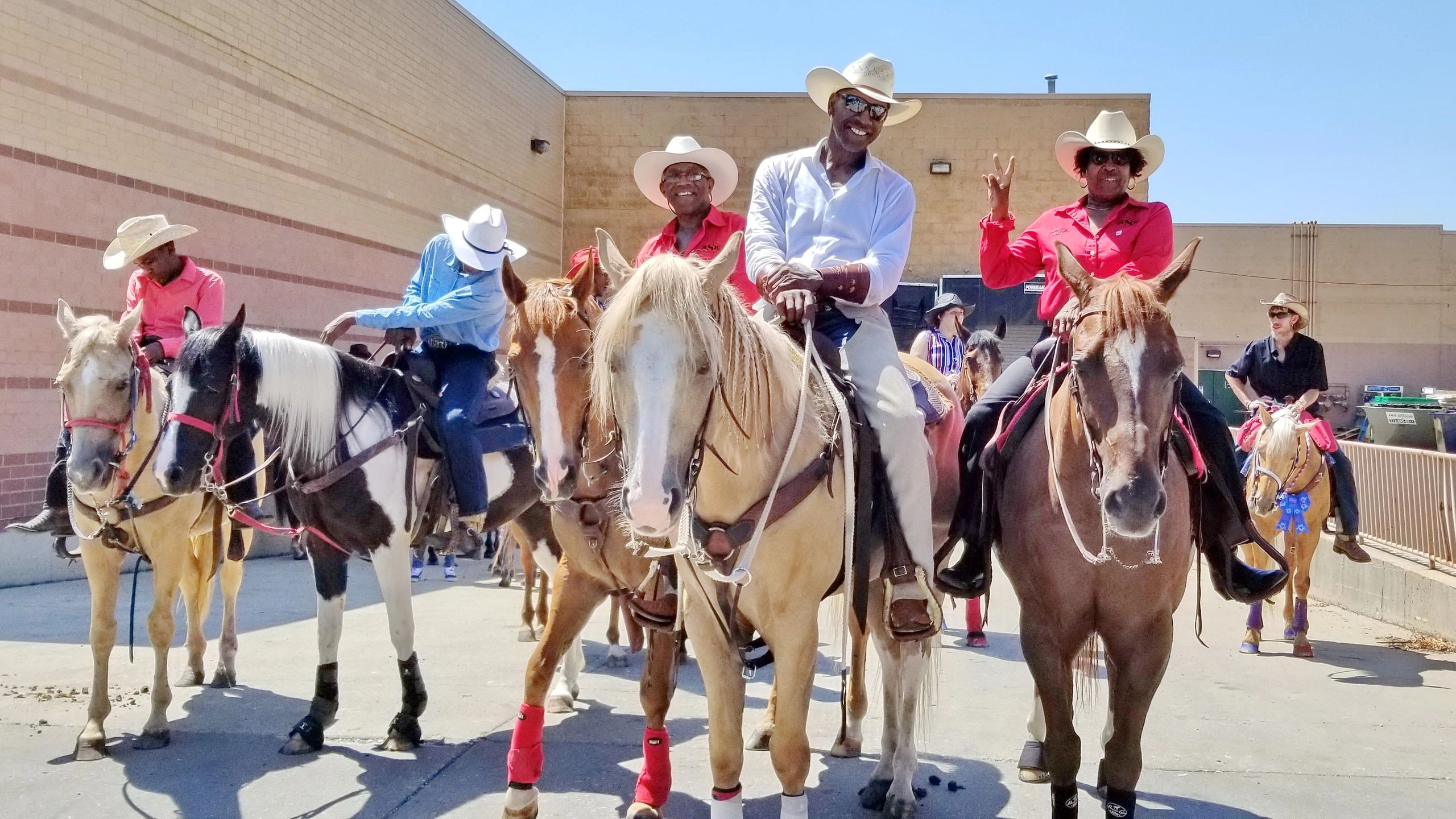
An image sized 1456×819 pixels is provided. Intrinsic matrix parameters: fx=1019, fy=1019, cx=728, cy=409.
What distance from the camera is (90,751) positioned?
481cm

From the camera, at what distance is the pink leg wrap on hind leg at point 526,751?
13.0 ft

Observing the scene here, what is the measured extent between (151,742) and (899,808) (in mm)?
3618

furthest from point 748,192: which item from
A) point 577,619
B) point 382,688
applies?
point 577,619

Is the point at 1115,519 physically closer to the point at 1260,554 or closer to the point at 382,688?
the point at 382,688

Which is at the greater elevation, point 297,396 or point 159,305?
point 159,305

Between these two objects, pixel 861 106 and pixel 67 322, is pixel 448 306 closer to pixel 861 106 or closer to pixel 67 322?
pixel 67 322

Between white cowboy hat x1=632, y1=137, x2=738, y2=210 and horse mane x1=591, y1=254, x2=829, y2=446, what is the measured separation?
1815 mm

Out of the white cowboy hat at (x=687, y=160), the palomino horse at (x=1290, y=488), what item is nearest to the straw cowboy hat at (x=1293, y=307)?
the palomino horse at (x=1290, y=488)

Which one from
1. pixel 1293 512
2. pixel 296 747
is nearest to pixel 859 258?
pixel 296 747

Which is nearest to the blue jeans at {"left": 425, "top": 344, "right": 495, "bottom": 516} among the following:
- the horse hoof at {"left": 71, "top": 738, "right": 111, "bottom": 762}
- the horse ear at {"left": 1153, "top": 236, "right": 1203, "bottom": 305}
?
the horse hoof at {"left": 71, "top": 738, "right": 111, "bottom": 762}

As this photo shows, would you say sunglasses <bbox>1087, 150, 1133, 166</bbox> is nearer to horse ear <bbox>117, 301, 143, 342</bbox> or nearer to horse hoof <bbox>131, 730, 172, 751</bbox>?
horse ear <bbox>117, 301, 143, 342</bbox>

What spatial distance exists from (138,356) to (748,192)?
1589 cm

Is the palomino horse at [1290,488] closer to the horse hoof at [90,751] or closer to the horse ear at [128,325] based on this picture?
the horse hoof at [90,751]

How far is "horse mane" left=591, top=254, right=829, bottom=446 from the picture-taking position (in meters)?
2.71
